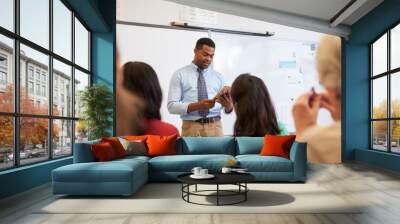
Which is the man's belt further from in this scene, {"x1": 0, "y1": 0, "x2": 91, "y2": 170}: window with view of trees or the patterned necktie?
{"x1": 0, "y1": 0, "x2": 91, "y2": 170}: window with view of trees

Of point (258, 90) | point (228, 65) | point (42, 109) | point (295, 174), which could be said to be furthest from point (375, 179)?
point (42, 109)

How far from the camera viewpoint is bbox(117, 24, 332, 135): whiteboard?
26.6 ft

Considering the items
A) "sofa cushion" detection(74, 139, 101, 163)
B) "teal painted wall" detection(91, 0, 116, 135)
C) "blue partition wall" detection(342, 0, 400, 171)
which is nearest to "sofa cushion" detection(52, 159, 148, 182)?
"sofa cushion" detection(74, 139, 101, 163)

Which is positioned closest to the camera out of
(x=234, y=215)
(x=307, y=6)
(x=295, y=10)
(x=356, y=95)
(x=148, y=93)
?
(x=234, y=215)

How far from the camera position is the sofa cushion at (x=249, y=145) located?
6781 mm

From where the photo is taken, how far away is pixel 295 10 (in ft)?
25.9

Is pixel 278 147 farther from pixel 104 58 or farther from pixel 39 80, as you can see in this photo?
pixel 104 58

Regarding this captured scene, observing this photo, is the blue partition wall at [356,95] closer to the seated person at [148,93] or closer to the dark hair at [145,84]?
the seated person at [148,93]

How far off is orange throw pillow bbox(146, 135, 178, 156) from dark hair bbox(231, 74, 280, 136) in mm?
1957

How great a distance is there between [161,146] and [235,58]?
286 cm

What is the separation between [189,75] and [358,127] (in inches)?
168

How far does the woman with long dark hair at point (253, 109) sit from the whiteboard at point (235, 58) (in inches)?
4.9

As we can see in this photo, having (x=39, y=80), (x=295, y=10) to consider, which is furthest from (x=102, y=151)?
(x=295, y=10)

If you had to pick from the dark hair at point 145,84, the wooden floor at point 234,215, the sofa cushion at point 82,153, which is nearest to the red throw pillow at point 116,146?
the sofa cushion at point 82,153
